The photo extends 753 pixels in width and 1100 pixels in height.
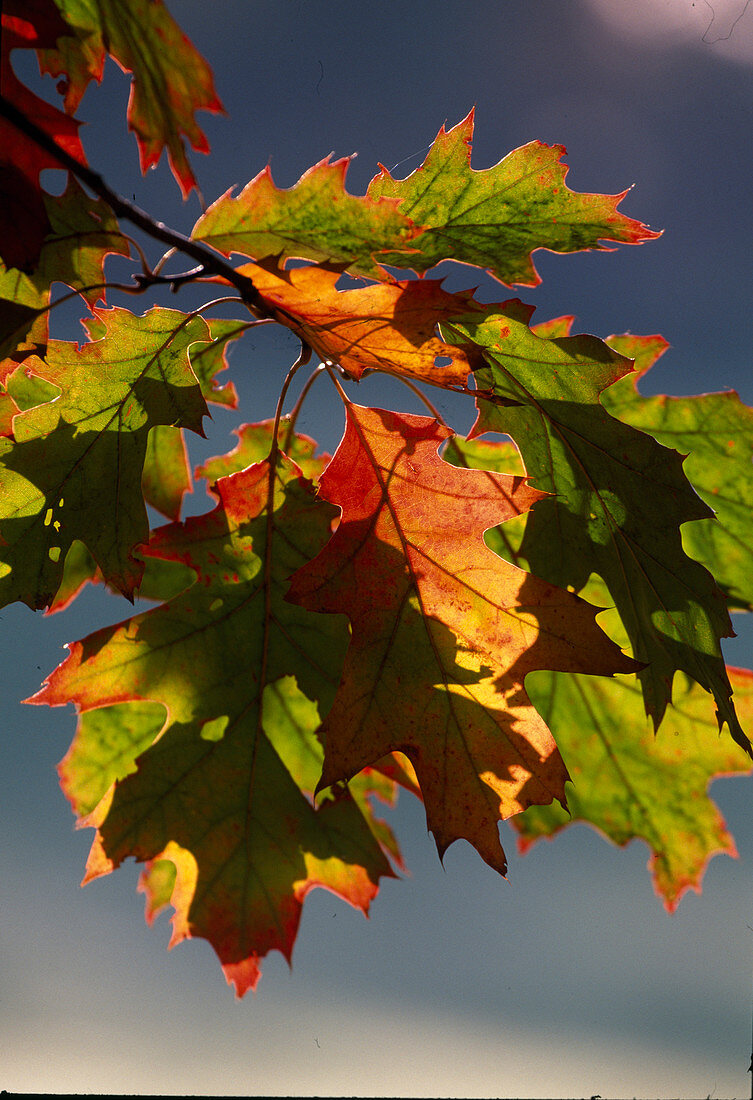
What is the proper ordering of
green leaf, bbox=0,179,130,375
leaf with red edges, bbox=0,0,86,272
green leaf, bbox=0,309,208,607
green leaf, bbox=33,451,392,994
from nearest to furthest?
leaf with red edges, bbox=0,0,86,272, green leaf, bbox=0,179,130,375, green leaf, bbox=0,309,208,607, green leaf, bbox=33,451,392,994

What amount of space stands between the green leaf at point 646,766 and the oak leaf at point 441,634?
39 centimetres

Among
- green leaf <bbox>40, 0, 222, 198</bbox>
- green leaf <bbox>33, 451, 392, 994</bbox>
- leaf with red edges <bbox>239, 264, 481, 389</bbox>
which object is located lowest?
green leaf <bbox>33, 451, 392, 994</bbox>

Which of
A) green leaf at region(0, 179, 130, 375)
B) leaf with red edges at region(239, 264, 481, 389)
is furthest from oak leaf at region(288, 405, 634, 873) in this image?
green leaf at region(0, 179, 130, 375)

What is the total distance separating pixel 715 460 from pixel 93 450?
0.79 meters

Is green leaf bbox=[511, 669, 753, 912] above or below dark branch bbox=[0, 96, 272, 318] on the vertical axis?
below

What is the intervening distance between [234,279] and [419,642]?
1.27ft

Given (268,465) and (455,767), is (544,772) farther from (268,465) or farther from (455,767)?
(268,465)

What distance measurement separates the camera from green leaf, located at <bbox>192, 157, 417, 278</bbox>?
676 mm

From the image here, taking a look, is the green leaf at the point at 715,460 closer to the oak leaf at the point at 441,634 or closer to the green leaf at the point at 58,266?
the oak leaf at the point at 441,634

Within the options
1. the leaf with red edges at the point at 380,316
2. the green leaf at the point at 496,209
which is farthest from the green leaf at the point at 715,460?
the leaf with red edges at the point at 380,316

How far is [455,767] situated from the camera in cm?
79

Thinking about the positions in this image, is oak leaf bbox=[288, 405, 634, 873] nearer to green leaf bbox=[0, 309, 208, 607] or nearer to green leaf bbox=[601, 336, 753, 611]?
green leaf bbox=[0, 309, 208, 607]

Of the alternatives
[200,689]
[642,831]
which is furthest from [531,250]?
[642,831]

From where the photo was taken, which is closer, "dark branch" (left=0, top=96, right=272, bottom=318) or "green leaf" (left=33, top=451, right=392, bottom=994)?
"dark branch" (left=0, top=96, right=272, bottom=318)
